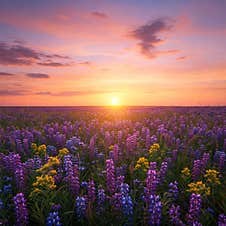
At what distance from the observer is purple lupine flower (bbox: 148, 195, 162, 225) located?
2.84m

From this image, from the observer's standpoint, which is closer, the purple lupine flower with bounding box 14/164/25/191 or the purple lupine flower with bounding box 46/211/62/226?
the purple lupine flower with bounding box 46/211/62/226

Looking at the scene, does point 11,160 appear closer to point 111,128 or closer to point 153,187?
point 153,187

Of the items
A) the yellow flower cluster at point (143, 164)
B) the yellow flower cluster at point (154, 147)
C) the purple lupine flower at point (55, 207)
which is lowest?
the purple lupine flower at point (55, 207)

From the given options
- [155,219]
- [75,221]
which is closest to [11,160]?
[75,221]

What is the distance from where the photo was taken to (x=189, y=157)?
6.11 m

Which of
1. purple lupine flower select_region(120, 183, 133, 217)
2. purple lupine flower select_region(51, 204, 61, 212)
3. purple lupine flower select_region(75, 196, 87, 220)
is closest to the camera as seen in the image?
purple lupine flower select_region(120, 183, 133, 217)

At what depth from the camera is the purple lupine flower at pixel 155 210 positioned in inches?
112

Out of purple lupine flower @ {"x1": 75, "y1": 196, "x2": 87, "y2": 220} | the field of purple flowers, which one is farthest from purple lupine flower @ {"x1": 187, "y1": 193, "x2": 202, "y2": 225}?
purple lupine flower @ {"x1": 75, "y1": 196, "x2": 87, "y2": 220}

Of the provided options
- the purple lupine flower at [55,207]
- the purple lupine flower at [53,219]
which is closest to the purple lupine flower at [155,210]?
the purple lupine flower at [53,219]

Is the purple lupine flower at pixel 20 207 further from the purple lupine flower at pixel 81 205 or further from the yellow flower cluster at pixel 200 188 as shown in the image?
the yellow flower cluster at pixel 200 188

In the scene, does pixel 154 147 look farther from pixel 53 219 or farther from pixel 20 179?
pixel 53 219

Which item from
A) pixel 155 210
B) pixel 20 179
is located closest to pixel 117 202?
pixel 155 210

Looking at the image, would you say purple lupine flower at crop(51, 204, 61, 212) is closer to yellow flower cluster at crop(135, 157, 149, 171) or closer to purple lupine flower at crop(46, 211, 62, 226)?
purple lupine flower at crop(46, 211, 62, 226)

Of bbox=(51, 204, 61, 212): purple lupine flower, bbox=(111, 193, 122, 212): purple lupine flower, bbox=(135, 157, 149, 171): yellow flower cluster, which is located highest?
bbox=(135, 157, 149, 171): yellow flower cluster
